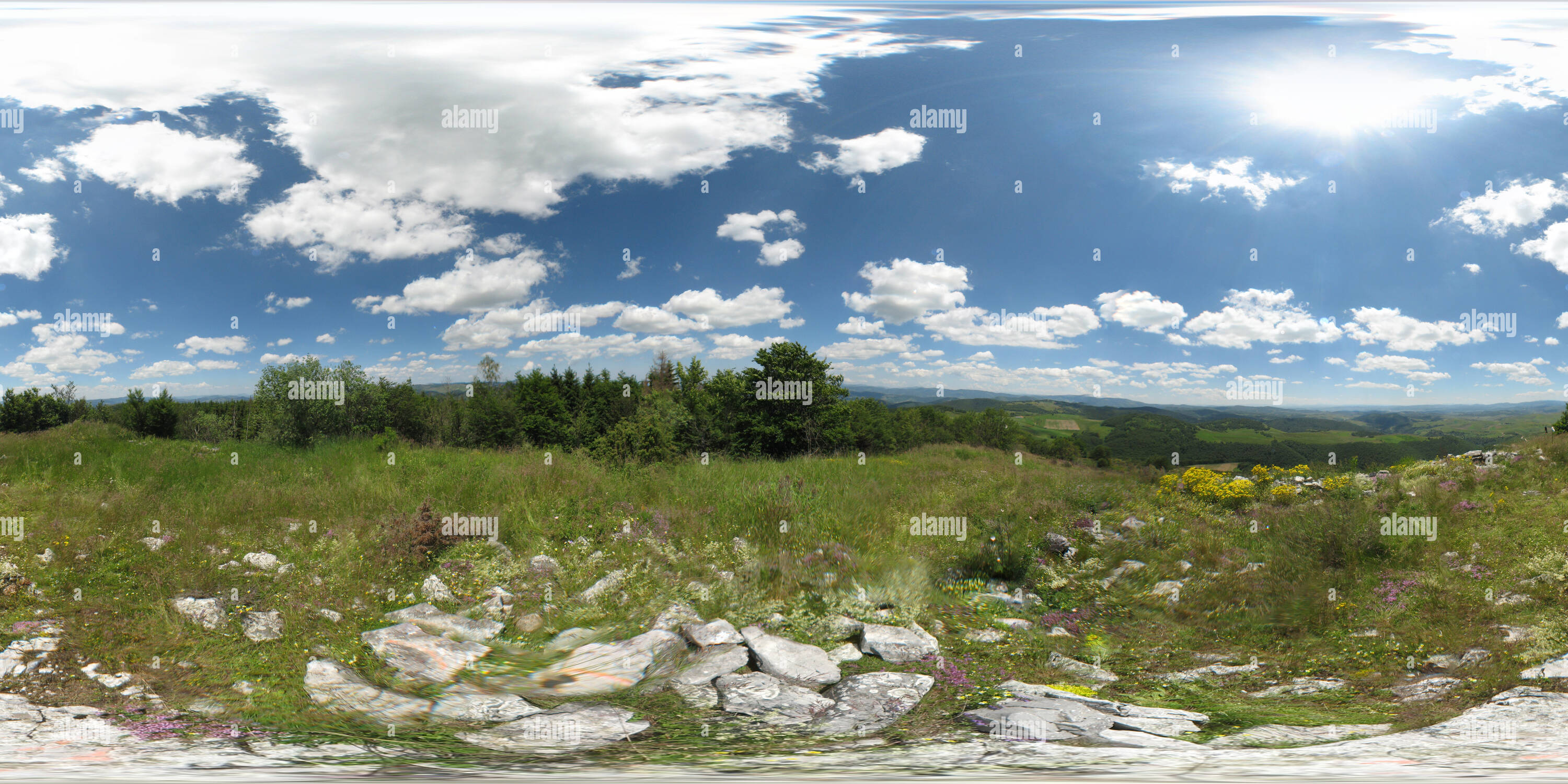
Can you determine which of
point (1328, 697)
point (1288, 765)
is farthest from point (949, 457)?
point (1288, 765)

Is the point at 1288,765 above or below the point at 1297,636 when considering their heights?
above

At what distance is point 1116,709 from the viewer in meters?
4.08

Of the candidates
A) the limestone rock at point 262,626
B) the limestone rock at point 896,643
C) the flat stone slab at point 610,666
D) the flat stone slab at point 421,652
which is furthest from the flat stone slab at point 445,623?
the limestone rock at point 896,643

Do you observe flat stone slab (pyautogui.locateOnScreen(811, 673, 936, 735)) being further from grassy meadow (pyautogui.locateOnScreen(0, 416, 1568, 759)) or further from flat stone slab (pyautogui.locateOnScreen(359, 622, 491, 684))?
flat stone slab (pyautogui.locateOnScreen(359, 622, 491, 684))

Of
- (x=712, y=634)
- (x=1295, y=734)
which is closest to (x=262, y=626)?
(x=712, y=634)

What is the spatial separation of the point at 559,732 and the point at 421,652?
7.36ft

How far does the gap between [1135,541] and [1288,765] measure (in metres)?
6.59

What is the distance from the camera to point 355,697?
4.35 meters

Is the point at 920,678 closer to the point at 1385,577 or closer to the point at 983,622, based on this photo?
the point at 983,622

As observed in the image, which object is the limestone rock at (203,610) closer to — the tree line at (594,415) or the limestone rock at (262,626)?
the limestone rock at (262,626)

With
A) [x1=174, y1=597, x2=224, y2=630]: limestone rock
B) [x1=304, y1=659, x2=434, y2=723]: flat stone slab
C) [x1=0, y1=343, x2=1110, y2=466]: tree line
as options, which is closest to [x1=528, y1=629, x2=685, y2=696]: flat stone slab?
[x1=304, y1=659, x2=434, y2=723]: flat stone slab

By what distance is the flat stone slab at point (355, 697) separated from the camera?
417 centimetres

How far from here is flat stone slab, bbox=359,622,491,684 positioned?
481 cm

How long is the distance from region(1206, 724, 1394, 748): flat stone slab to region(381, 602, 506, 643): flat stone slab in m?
6.22
